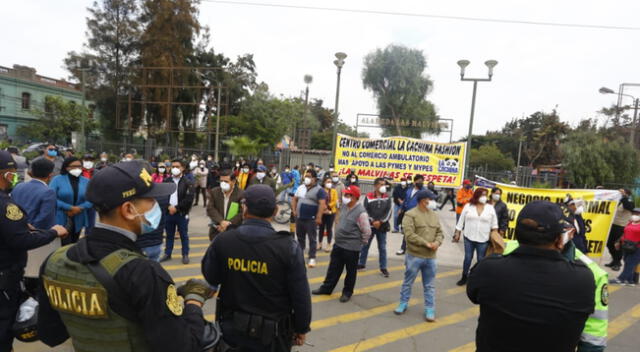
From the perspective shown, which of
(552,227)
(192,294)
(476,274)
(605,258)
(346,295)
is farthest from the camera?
(605,258)

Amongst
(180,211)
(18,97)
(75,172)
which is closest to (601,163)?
(180,211)

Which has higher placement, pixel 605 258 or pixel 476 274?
pixel 476 274

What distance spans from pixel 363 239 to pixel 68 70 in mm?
31369

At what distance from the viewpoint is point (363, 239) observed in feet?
18.3

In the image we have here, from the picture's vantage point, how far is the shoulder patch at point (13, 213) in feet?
8.63

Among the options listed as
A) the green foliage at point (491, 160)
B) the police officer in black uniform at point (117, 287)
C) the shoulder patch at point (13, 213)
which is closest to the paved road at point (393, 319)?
the shoulder patch at point (13, 213)

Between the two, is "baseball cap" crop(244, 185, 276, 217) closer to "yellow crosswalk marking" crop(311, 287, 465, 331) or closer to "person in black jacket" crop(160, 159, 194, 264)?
"yellow crosswalk marking" crop(311, 287, 465, 331)

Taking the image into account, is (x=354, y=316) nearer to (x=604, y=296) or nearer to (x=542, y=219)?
(x=604, y=296)

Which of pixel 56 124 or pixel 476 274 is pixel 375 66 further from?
pixel 476 274

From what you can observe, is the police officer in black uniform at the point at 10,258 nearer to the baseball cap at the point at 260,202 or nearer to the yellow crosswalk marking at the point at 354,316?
the baseball cap at the point at 260,202

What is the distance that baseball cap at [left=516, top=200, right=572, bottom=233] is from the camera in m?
2.04

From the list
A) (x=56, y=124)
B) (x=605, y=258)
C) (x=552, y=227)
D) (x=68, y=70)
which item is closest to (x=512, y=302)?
(x=552, y=227)

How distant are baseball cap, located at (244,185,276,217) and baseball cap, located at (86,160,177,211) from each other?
911mm

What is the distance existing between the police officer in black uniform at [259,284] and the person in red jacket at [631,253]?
7.06 m
